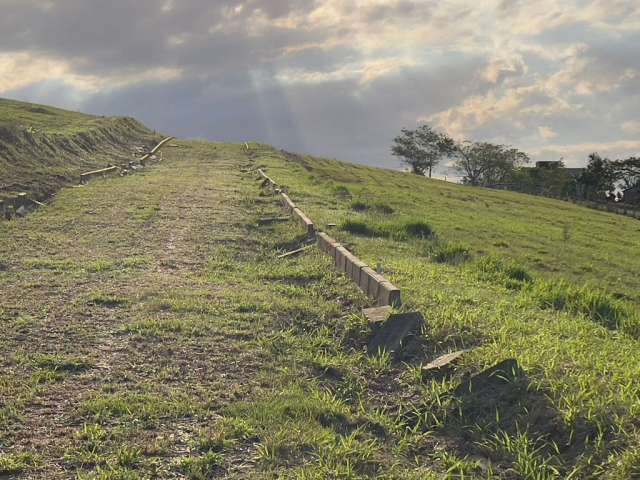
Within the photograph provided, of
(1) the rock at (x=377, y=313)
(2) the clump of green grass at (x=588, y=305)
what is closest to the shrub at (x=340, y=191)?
(2) the clump of green grass at (x=588, y=305)

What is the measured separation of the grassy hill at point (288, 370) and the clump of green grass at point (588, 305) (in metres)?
0.03

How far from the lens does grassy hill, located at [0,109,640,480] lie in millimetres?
3551

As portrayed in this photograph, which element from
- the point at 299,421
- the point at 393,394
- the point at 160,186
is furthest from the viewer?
the point at 160,186

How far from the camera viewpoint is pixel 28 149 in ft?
60.3

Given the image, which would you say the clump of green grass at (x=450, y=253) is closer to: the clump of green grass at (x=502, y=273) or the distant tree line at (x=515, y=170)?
the clump of green grass at (x=502, y=273)

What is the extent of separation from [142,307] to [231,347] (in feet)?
4.83

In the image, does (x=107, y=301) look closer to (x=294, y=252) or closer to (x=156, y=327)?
(x=156, y=327)

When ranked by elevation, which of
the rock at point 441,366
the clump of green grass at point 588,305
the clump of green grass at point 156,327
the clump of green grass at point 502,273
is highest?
the clump of green grass at point 502,273

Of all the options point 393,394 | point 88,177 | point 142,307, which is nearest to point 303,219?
point 142,307

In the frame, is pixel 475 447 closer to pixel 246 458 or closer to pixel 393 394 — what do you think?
pixel 393 394

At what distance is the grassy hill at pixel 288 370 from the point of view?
355 cm

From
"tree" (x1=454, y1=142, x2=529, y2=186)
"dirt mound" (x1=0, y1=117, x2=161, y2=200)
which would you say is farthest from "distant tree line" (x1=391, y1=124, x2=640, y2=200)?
"dirt mound" (x1=0, y1=117, x2=161, y2=200)

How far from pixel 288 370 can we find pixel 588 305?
3.63 meters

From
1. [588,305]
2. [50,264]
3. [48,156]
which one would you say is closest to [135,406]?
[50,264]
